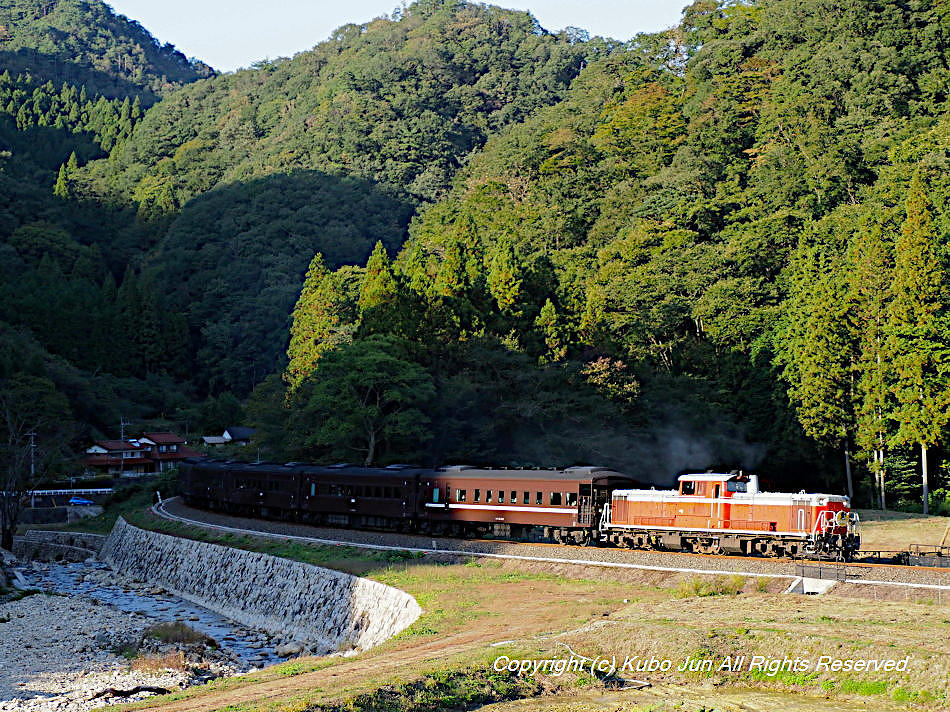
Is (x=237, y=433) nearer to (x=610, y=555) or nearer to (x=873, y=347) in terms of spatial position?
(x=873, y=347)

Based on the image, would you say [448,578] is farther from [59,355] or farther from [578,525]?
[59,355]

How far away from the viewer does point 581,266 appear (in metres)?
70.2

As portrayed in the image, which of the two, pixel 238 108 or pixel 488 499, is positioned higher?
pixel 238 108

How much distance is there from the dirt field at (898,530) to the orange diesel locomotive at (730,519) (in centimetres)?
830

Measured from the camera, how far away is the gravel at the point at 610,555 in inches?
889

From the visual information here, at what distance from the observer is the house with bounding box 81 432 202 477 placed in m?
72.5

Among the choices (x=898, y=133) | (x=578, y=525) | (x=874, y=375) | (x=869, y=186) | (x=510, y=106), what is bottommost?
(x=578, y=525)

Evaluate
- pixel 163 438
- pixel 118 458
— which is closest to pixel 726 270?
pixel 163 438

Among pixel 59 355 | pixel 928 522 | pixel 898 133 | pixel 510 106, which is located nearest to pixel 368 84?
pixel 510 106

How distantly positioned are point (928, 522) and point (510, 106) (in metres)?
120

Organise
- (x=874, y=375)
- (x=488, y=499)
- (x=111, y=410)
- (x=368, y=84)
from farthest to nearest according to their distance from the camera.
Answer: (x=368, y=84) → (x=111, y=410) → (x=874, y=375) → (x=488, y=499)

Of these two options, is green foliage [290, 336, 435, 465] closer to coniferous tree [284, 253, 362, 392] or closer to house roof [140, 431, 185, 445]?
coniferous tree [284, 253, 362, 392]

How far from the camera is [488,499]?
112 ft

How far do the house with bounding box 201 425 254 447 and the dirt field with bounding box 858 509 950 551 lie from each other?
58.0m
